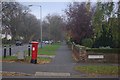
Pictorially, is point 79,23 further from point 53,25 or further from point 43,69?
point 53,25

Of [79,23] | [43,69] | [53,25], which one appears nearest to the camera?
[43,69]

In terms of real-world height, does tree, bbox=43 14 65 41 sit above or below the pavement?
above

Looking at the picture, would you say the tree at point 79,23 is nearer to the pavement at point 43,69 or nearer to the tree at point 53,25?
the pavement at point 43,69

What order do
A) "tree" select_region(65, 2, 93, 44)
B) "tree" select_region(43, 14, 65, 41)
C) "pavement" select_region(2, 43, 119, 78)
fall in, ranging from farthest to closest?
"tree" select_region(43, 14, 65, 41)
"tree" select_region(65, 2, 93, 44)
"pavement" select_region(2, 43, 119, 78)

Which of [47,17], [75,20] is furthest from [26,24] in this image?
[75,20]

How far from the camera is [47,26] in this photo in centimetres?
11538

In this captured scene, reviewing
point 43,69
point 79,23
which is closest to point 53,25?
point 79,23

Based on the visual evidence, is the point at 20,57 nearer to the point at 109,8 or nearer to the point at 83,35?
the point at 109,8

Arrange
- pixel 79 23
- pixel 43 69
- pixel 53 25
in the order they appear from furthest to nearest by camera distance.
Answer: pixel 53 25 < pixel 79 23 < pixel 43 69

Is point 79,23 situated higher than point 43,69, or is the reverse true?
point 79,23

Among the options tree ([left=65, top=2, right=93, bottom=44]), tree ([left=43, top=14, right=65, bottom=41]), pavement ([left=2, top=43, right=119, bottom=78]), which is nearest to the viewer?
pavement ([left=2, top=43, right=119, bottom=78])

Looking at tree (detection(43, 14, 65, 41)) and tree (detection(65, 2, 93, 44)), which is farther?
tree (detection(43, 14, 65, 41))

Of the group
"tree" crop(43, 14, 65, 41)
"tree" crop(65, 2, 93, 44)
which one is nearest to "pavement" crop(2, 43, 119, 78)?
"tree" crop(65, 2, 93, 44)

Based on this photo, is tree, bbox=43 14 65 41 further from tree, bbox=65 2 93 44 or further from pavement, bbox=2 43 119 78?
pavement, bbox=2 43 119 78
